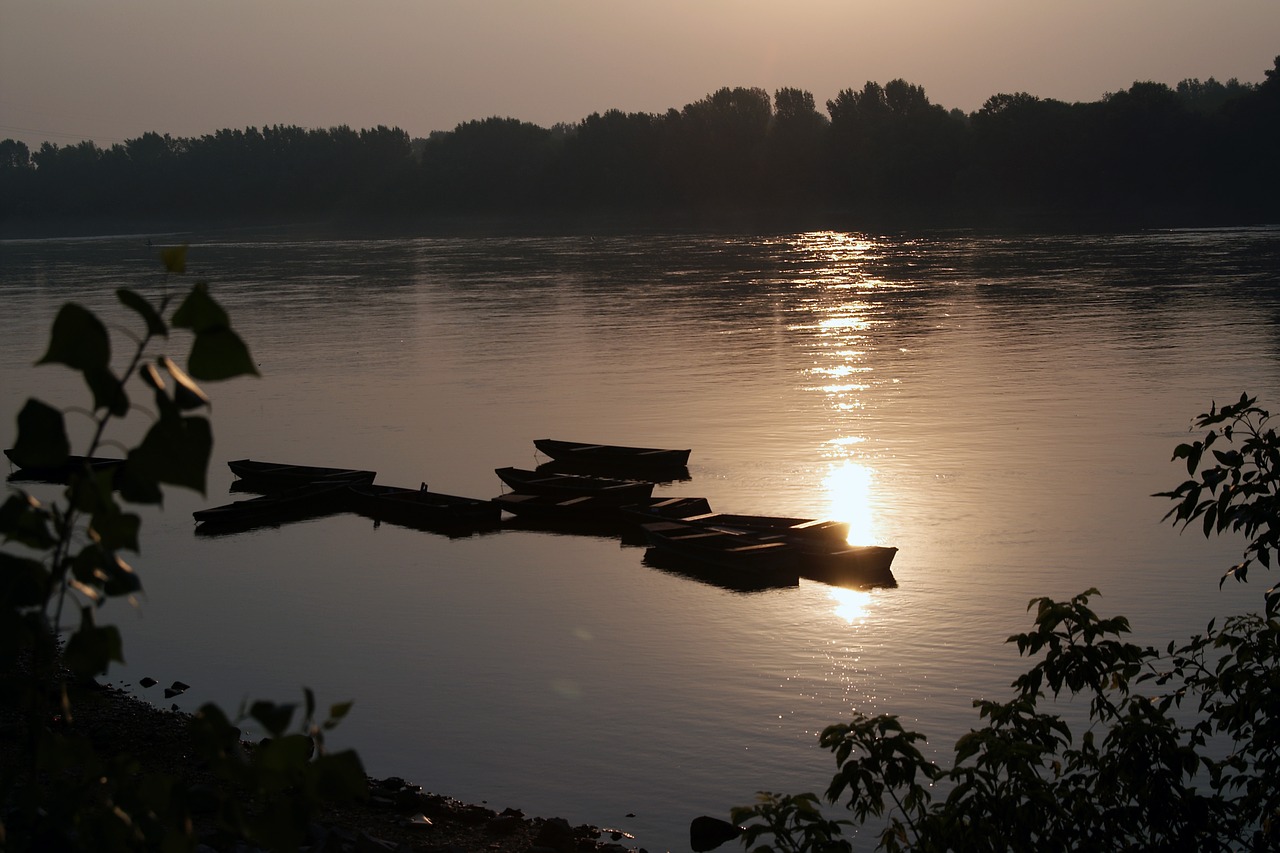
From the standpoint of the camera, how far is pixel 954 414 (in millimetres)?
33781

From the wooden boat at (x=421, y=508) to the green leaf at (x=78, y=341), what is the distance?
22.8m

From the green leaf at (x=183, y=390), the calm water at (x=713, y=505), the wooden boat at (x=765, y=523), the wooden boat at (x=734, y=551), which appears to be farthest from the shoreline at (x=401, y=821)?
the wooden boat at (x=765, y=523)

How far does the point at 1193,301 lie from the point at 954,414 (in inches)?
1154

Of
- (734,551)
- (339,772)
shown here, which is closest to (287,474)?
(734,551)

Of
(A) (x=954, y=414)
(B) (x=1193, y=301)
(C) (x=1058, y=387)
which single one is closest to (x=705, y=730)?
(A) (x=954, y=414)

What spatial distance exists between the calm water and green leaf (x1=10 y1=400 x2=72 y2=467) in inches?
386

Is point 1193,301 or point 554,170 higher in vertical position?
point 554,170

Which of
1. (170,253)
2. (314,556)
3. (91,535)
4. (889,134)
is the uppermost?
(889,134)

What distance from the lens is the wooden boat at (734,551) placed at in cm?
2095

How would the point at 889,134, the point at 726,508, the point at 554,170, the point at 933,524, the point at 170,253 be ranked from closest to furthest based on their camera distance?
the point at 170,253 → the point at 933,524 → the point at 726,508 → the point at 889,134 → the point at 554,170

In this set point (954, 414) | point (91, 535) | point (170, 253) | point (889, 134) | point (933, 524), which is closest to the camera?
point (170, 253)

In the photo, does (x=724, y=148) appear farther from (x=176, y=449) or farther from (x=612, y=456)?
(x=176, y=449)

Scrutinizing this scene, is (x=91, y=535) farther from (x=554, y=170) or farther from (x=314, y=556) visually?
(x=554, y=170)

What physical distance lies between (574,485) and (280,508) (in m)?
6.16
